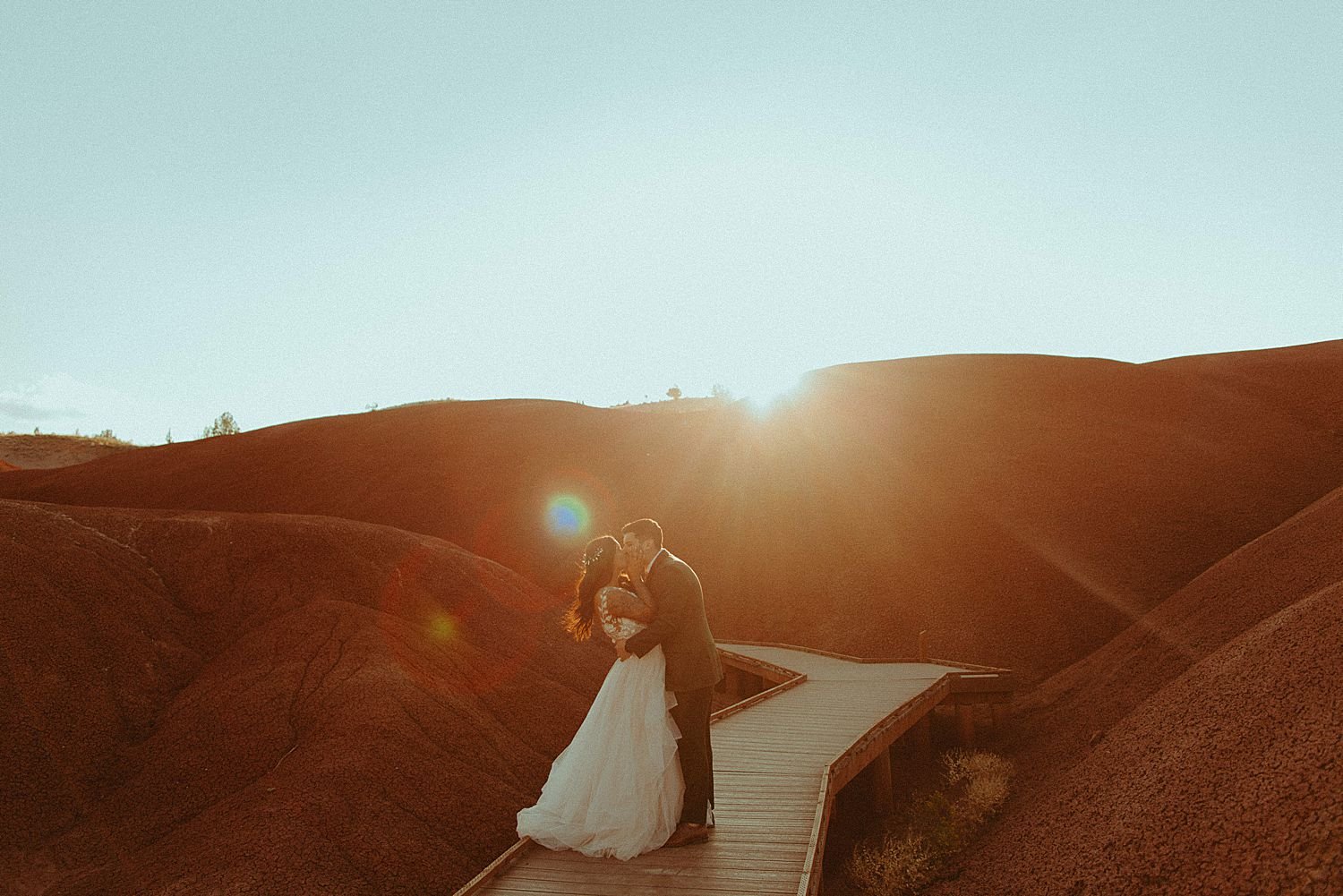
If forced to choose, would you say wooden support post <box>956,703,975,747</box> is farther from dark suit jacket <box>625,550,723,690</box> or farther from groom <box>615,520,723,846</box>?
dark suit jacket <box>625,550,723,690</box>

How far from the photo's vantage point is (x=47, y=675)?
1086 centimetres

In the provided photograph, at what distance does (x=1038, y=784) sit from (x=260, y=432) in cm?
3977

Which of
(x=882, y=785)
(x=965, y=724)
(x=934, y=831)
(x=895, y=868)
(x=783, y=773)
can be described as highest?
(x=783, y=773)

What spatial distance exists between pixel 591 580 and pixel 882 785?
22.8 ft

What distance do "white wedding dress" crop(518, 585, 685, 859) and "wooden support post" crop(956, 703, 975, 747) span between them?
29.0ft

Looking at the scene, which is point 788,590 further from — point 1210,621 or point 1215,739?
point 1215,739

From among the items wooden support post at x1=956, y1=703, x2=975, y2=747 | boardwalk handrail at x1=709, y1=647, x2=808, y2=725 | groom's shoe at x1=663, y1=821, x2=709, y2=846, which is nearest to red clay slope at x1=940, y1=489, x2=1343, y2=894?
wooden support post at x1=956, y1=703, x2=975, y2=747

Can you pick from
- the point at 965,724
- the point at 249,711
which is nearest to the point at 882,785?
the point at 965,724

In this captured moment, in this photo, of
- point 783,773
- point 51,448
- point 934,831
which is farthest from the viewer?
point 51,448

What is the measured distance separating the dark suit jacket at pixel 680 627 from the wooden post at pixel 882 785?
6005 millimetres

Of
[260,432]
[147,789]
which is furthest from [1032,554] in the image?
[260,432]

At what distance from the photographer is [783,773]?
29.0 ft

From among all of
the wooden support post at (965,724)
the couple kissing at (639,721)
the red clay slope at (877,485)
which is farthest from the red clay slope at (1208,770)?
the red clay slope at (877,485)

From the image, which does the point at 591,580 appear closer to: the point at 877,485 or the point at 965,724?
the point at 965,724
